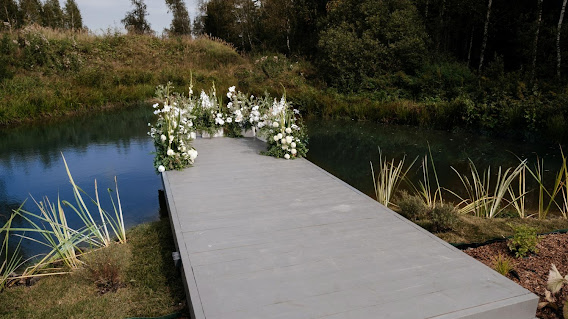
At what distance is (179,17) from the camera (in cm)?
3088

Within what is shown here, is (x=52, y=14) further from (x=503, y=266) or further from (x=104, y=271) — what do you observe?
(x=503, y=266)

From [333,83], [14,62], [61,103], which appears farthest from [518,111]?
[14,62]

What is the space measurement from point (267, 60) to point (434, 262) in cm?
1676

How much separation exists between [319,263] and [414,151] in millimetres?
6420

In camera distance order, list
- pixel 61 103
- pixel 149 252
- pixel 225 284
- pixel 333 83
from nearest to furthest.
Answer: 1. pixel 225 284
2. pixel 149 252
3. pixel 61 103
4. pixel 333 83

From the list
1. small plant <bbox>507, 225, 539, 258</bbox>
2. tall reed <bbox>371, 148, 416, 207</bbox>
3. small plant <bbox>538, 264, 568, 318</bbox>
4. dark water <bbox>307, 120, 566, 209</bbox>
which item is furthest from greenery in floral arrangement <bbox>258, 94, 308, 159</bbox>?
small plant <bbox>538, 264, 568, 318</bbox>

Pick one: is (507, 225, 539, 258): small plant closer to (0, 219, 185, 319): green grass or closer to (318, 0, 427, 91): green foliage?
(0, 219, 185, 319): green grass

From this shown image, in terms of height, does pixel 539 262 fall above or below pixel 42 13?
below

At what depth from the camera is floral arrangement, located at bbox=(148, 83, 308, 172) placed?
4926mm

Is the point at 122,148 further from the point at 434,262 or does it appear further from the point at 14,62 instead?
the point at 14,62

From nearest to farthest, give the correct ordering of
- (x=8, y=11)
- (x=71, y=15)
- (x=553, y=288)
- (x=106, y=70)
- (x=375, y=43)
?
(x=553, y=288), (x=375, y=43), (x=106, y=70), (x=8, y=11), (x=71, y=15)

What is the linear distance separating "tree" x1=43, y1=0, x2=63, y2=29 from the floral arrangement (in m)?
30.6

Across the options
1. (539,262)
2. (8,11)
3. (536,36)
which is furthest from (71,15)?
(539,262)

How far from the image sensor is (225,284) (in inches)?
88.3
